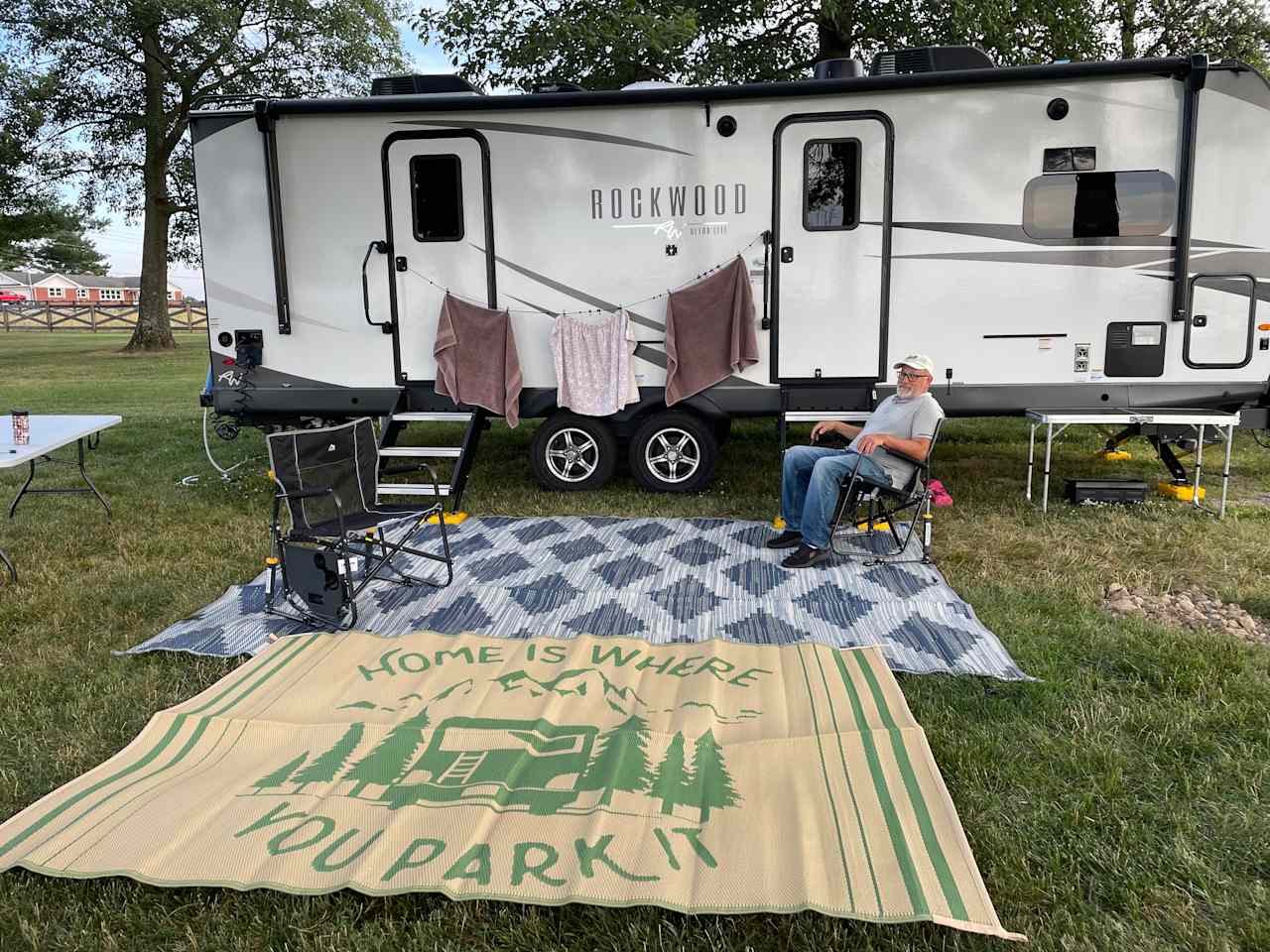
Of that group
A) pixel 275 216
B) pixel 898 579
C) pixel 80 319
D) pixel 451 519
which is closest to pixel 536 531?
pixel 451 519

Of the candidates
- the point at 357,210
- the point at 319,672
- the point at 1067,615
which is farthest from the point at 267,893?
the point at 357,210

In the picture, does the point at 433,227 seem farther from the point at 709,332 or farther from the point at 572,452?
the point at 709,332

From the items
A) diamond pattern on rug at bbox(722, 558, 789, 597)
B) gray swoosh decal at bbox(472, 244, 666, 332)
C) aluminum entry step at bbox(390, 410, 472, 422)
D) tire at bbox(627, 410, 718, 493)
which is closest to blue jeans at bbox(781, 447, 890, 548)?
diamond pattern on rug at bbox(722, 558, 789, 597)

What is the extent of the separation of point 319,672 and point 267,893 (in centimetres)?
141

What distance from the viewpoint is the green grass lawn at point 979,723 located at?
7.91 feet

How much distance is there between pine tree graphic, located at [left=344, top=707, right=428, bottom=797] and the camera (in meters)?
3.00

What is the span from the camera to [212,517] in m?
6.47

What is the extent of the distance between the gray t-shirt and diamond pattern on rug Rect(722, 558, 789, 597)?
2.79 ft

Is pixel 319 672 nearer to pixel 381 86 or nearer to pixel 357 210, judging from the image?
pixel 357 210

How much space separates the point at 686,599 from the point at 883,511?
1.61 m

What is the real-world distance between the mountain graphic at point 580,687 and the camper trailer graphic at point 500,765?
0.80ft

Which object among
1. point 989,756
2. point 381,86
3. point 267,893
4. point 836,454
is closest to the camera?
point 267,893

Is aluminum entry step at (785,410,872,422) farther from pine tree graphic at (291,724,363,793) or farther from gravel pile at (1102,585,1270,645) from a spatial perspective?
pine tree graphic at (291,724,363,793)

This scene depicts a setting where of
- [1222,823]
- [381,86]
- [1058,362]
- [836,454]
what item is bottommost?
[1222,823]
